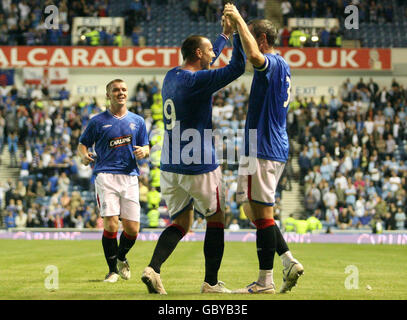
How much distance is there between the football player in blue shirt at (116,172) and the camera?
1018 cm

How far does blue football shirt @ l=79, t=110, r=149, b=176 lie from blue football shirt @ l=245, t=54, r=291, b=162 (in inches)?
109

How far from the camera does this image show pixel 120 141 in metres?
10.4

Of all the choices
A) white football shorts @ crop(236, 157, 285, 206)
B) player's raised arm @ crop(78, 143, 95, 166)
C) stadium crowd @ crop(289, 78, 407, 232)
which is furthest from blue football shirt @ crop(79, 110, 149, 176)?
stadium crowd @ crop(289, 78, 407, 232)

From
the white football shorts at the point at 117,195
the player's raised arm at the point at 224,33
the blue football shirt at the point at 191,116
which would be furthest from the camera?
the white football shorts at the point at 117,195

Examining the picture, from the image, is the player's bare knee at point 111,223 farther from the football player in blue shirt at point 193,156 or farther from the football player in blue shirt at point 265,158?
the football player in blue shirt at point 265,158

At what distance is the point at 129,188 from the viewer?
10328mm

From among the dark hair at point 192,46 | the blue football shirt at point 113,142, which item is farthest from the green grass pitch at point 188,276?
the dark hair at point 192,46

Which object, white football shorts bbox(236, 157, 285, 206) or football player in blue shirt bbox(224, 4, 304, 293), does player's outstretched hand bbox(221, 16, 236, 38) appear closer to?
football player in blue shirt bbox(224, 4, 304, 293)

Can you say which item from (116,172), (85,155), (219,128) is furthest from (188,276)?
(219,128)

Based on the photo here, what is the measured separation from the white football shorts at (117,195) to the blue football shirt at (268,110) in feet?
9.12

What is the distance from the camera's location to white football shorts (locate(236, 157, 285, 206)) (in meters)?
7.88

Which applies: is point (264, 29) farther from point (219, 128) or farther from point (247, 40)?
point (219, 128)

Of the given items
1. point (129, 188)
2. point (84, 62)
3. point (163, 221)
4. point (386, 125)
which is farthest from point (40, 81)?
point (129, 188)

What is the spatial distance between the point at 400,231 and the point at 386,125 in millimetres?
7051
